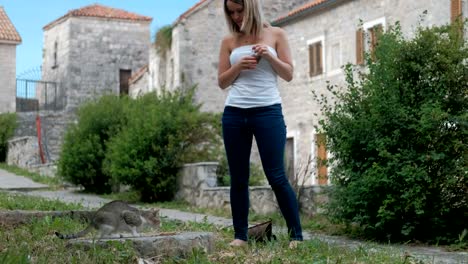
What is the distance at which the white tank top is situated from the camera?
226 inches

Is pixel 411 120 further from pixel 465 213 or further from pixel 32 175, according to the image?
pixel 32 175

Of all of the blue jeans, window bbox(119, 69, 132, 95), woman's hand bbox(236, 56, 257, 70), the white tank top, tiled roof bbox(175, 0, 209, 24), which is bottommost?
the blue jeans

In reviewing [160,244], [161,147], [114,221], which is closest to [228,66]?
[114,221]

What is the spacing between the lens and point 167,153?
44.8 feet

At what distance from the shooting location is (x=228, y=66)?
5.98 m

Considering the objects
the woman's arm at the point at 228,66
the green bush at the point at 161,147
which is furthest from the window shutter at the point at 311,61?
the woman's arm at the point at 228,66

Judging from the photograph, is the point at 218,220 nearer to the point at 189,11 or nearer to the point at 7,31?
the point at 189,11

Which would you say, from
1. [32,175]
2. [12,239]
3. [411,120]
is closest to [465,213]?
[411,120]

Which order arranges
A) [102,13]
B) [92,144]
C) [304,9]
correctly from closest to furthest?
1. [92,144]
2. [304,9]
3. [102,13]

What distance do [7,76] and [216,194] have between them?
29899mm

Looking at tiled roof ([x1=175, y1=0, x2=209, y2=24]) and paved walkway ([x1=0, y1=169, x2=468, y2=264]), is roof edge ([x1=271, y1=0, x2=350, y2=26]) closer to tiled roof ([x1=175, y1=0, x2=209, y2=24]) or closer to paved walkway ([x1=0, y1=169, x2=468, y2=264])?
tiled roof ([x1=175, y1=0, x2=209, y2=24])

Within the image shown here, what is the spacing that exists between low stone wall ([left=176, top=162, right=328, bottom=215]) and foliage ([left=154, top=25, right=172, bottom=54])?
16895 millimetres

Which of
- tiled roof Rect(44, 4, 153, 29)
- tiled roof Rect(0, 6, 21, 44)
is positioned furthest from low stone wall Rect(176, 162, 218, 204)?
tiled roof Rect(44, 4, 153, 29)

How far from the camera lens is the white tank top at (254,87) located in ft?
18.8
